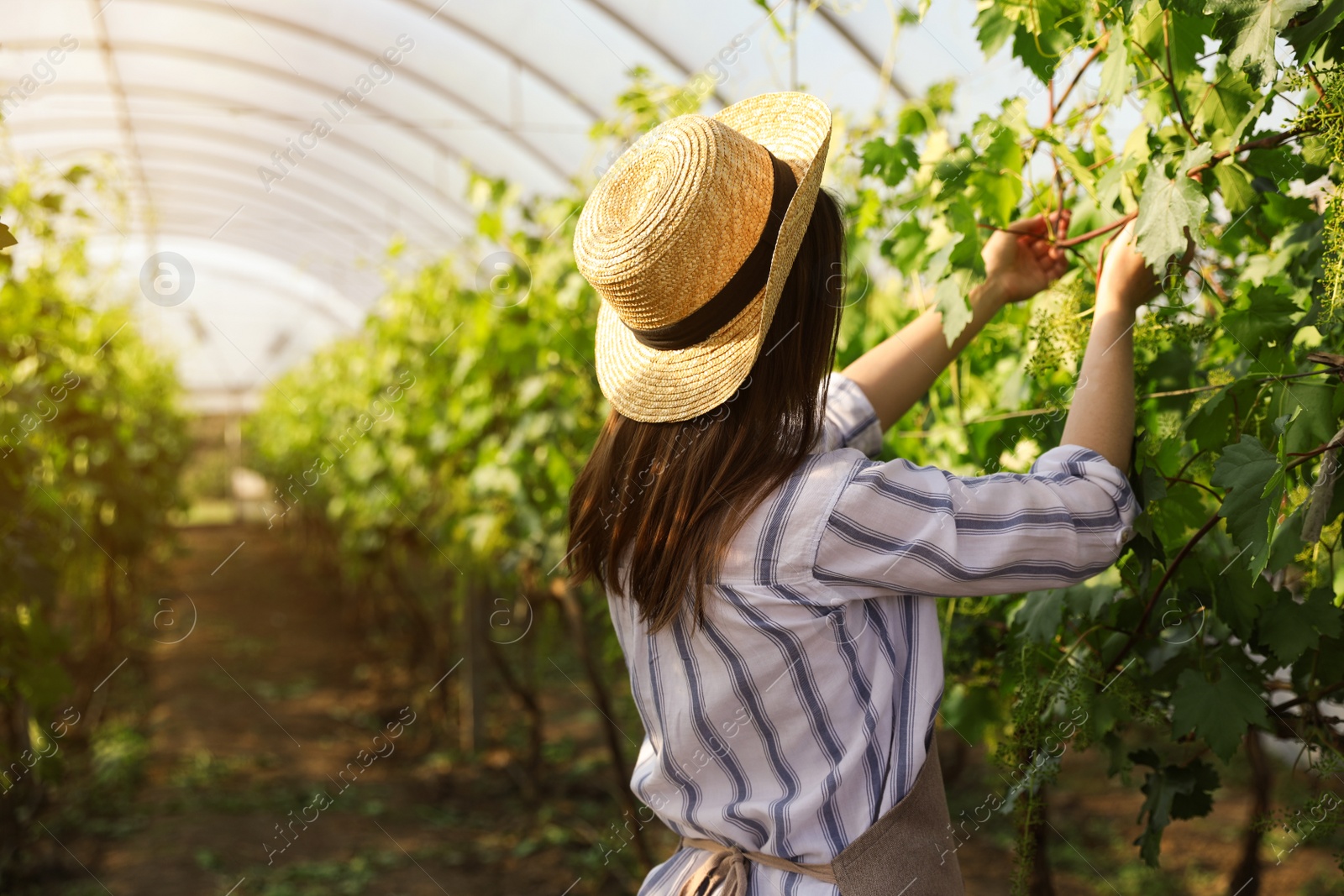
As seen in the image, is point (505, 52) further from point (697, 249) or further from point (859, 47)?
point (697, 249)

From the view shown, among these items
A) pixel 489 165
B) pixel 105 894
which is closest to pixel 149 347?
pixel 489 165

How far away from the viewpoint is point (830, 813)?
118 cm

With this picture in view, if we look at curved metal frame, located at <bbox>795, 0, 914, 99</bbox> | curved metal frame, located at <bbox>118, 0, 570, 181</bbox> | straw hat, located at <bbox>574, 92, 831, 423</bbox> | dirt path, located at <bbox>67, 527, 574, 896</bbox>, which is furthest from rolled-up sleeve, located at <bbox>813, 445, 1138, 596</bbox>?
curved metal frame, located at <bbox>118, 0, 570, 181</bbox>

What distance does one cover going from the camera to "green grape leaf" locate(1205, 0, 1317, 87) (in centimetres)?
99

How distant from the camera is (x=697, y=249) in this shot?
1.19 metres

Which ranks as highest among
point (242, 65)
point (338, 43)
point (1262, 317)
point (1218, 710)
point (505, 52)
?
point (242, 65)

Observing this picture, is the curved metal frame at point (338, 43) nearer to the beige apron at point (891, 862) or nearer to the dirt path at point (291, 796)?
the dirt path at point (291, 796)

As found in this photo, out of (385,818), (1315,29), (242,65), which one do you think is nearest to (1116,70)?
(1315,29)

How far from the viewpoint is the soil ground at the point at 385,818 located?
12.4 feet

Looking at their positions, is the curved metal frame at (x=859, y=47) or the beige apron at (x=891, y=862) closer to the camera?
the beige apron at (x=891, y=862)

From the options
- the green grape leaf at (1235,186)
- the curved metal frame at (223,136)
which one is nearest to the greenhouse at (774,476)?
the green grape leaf at (1235,186)

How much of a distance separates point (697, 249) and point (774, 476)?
0.91 feet

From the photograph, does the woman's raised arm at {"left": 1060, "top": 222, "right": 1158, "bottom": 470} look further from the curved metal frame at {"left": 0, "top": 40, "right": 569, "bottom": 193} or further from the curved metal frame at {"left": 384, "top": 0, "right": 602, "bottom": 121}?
the curved metal frame at {"left": 0, "top": 40, "right": 569, "bottom": 193}

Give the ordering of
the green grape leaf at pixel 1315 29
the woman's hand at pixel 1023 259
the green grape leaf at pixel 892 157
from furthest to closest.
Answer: the green grape leaf at pixel 892 157, the woman's hand at pixel 1023 259, the green grape leaf at pixel 1315 29
